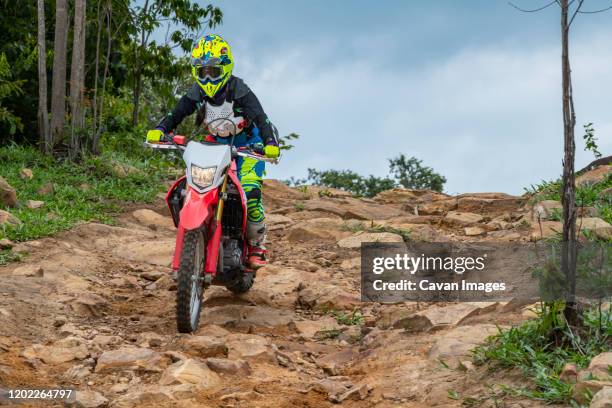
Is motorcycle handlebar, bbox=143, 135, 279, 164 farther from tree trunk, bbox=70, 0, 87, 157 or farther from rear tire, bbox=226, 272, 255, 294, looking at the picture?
tree trunk, bbox=70, 0, 87, 157

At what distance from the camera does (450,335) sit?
5.27 m

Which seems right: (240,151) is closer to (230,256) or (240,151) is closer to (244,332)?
(230,256)

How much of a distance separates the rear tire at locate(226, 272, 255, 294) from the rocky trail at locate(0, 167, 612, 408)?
7cm

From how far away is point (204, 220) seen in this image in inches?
233

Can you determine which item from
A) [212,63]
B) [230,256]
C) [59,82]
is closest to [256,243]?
[230,256]

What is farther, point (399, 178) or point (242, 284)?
point (399, 178)

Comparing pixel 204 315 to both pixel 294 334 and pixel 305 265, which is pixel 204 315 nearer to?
pixel 294 334

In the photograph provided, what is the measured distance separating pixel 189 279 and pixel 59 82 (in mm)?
8927

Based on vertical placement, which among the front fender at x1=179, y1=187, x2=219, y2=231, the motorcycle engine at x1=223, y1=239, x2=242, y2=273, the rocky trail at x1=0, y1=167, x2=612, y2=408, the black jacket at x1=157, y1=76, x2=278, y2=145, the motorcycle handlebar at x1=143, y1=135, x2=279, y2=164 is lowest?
the rocky trail at x1=0, y1=167, x2=612, y2=408

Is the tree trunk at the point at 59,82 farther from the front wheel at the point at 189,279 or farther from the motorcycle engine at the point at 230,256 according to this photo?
the front wheel at the point at 189,279

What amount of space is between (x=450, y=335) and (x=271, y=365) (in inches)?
42.9

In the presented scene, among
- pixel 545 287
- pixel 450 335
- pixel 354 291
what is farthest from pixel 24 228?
pixel 545 287

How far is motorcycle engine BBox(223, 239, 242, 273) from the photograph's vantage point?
6.56 meters

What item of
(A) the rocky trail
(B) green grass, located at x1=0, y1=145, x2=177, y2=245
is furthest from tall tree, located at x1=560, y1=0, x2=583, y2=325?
(B) green grass, located at x1=0, y1=145, x2=177, y2=245
